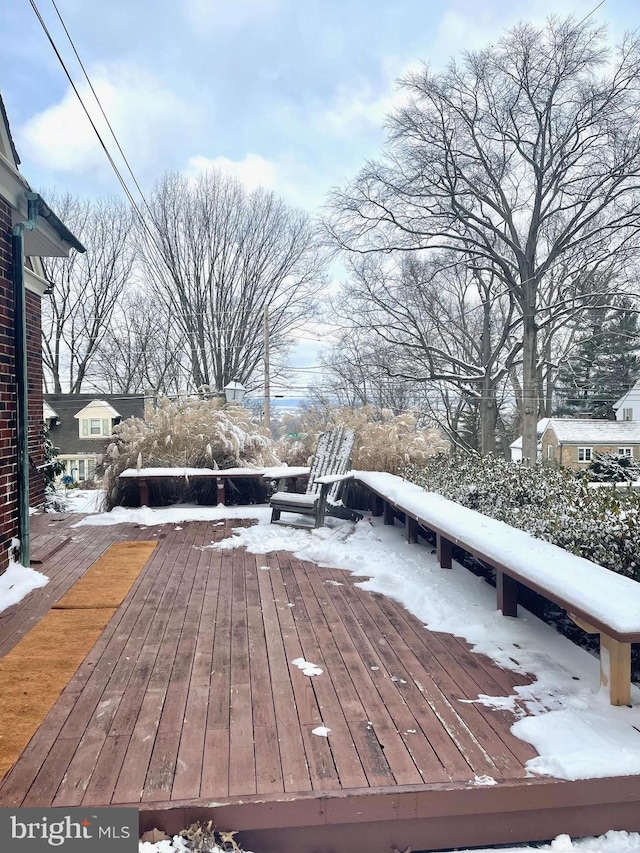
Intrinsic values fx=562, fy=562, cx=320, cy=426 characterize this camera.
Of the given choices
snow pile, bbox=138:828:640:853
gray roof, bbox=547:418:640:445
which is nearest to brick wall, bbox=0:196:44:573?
snow pile, bbox=138:828:640:853

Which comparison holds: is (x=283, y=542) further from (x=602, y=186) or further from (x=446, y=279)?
(x=446, y=279)

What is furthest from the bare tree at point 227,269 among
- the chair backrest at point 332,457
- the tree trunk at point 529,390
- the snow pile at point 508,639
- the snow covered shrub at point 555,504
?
the snow pile at point 508,639

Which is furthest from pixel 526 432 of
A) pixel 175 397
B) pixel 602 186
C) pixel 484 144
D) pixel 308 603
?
pixel 308 603

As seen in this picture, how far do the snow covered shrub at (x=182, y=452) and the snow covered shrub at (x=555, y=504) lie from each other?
2153mm

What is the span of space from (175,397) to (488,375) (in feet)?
36.9

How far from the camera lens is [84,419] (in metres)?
17.6

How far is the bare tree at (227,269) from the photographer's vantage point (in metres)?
15.4

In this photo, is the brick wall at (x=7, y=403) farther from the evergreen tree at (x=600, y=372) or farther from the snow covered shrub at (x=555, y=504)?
the evergreen tree at (x=600, y=372)

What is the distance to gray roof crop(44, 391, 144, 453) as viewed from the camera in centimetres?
1773

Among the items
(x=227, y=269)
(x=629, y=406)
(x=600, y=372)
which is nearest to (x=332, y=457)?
(x=227, y=269)

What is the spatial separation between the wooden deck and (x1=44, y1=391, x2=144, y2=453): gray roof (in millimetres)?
15661

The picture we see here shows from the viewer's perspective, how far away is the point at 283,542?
459 centimetres

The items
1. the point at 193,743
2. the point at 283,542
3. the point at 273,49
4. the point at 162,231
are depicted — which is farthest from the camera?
the point at 162,231

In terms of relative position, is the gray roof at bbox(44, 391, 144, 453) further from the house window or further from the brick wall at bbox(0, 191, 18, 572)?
the brick wall at bbox(0, 191, 18, 572)
